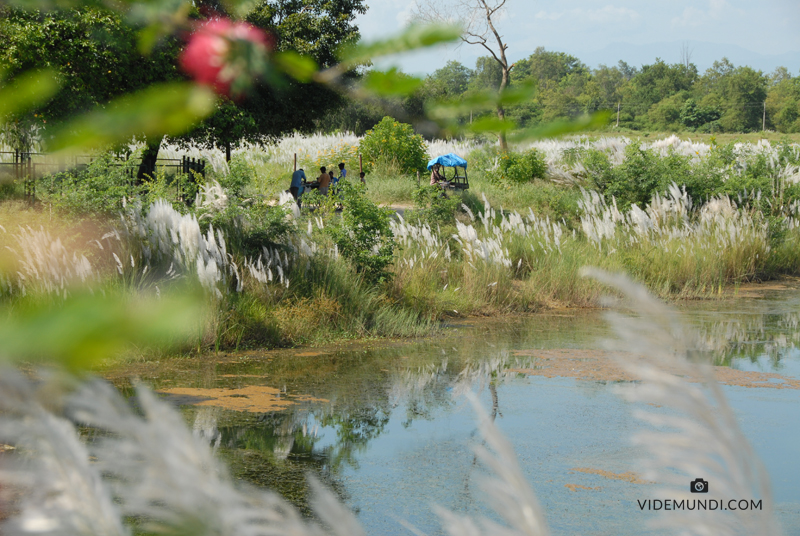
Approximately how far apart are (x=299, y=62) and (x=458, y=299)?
36.5 feet

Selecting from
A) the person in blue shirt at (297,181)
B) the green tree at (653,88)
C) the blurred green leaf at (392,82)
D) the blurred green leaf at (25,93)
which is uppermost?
the green tree at (653,88)

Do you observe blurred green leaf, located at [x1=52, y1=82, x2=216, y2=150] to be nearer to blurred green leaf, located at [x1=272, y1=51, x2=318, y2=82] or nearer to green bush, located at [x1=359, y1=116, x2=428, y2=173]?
blurred green leaf, located at [x1=272, y1=51, x2=318, y2=82]

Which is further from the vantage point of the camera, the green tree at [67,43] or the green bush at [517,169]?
the green bush at [517,169]

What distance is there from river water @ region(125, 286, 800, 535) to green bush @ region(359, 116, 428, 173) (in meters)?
16.3

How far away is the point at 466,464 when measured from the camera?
5.76 meters

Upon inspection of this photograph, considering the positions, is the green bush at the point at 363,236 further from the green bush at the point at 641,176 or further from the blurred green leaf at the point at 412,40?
the blurred green leaf at the point at 412,40

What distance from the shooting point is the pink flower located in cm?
100

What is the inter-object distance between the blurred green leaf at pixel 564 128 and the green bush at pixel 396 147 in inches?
1000

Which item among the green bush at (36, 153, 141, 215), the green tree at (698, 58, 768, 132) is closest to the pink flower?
the green bush at (36, 153, 141, 215)

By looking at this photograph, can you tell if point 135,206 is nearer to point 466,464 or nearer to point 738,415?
point 466,464

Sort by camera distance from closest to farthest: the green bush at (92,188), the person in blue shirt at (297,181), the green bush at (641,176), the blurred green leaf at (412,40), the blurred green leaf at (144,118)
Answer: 1. the blurred green leaf at (144,118)
2. the blurred green leaf at (412,40)
3. the green bush at (92,188)
4. the green bush at (641,176)
5. the person in blue shirt at (297,181)

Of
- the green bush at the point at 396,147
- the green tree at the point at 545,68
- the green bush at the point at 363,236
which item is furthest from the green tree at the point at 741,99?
→ the green tree at the point at 545,68

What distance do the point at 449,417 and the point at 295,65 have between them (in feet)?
19.9

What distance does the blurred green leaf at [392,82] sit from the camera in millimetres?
1049
